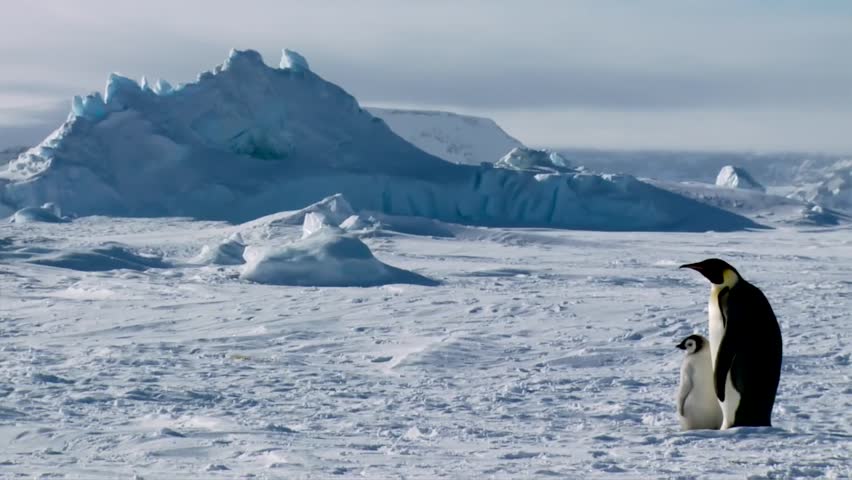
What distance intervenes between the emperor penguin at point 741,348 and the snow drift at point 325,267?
32.7 feet

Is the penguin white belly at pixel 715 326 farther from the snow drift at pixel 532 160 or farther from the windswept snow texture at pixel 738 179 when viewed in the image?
the windswept snow texture at pixel 738 179

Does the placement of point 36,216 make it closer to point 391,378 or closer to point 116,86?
point 116,86

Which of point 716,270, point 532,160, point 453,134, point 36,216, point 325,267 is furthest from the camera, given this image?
point 453,134

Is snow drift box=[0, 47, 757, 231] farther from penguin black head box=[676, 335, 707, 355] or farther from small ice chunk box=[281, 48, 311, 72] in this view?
penguin black head box=[676, 335, 707, 355]

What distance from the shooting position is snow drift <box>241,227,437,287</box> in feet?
49.4

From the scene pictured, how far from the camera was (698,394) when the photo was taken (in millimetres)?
5238

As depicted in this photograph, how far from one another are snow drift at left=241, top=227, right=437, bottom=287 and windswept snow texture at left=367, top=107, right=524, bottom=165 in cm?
4787

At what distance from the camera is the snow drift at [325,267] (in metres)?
15.1

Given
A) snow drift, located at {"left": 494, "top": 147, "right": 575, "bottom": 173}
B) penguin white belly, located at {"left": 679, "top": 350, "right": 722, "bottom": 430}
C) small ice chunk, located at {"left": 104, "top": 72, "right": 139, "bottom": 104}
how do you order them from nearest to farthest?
penguin white belly, located at {"left": 679, "top": 350, "right": 722, "bottom": 430} → small ice chunk, located at {"left": 104, "top": 72, "right": 139, "bottom": 104} → snow drift, located at {"left": 494, "top": 147, "right": 575, "bottom": 173}

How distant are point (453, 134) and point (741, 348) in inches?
2624

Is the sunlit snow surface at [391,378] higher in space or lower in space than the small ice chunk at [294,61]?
lower

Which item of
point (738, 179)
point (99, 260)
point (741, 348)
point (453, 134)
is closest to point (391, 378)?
point (741, 348)

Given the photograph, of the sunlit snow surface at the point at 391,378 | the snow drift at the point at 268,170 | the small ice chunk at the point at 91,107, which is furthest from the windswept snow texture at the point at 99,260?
the small ice chunk at the point at 91,107

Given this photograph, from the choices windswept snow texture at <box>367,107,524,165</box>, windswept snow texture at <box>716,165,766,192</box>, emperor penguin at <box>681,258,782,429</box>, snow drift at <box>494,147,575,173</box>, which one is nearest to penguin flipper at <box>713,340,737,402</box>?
emperor penguin at <box>681,258,782,429</box>
